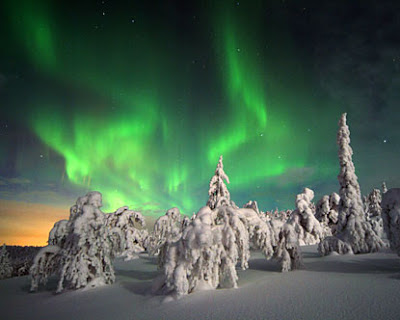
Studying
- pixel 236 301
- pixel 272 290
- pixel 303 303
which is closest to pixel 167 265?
pixel 236 301

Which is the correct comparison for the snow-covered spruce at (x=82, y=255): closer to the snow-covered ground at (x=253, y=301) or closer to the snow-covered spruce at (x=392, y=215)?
the snow-covered ground at (x=253, y=301)

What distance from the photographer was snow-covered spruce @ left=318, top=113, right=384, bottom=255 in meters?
16.0

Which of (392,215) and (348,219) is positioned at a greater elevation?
(348,219)

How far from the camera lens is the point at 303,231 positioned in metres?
29.2

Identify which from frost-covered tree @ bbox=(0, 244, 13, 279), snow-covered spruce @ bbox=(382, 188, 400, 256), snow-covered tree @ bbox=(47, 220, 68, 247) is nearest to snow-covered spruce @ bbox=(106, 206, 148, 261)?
frost-covered tree @ bbox=(0, 244, 13, 279)

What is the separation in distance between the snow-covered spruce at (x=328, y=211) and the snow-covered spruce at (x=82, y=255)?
26.9m

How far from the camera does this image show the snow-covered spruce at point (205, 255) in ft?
24.6

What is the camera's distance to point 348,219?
1741cm

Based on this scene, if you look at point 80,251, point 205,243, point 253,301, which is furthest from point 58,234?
point 253,301

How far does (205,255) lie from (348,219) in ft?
48.2

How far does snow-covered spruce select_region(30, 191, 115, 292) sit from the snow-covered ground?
0.69 metres

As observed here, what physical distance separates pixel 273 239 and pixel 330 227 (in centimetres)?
2482

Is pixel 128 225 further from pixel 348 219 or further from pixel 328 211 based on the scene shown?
pixel 328 211

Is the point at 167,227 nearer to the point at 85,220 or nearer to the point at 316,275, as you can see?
the point at 85,220
